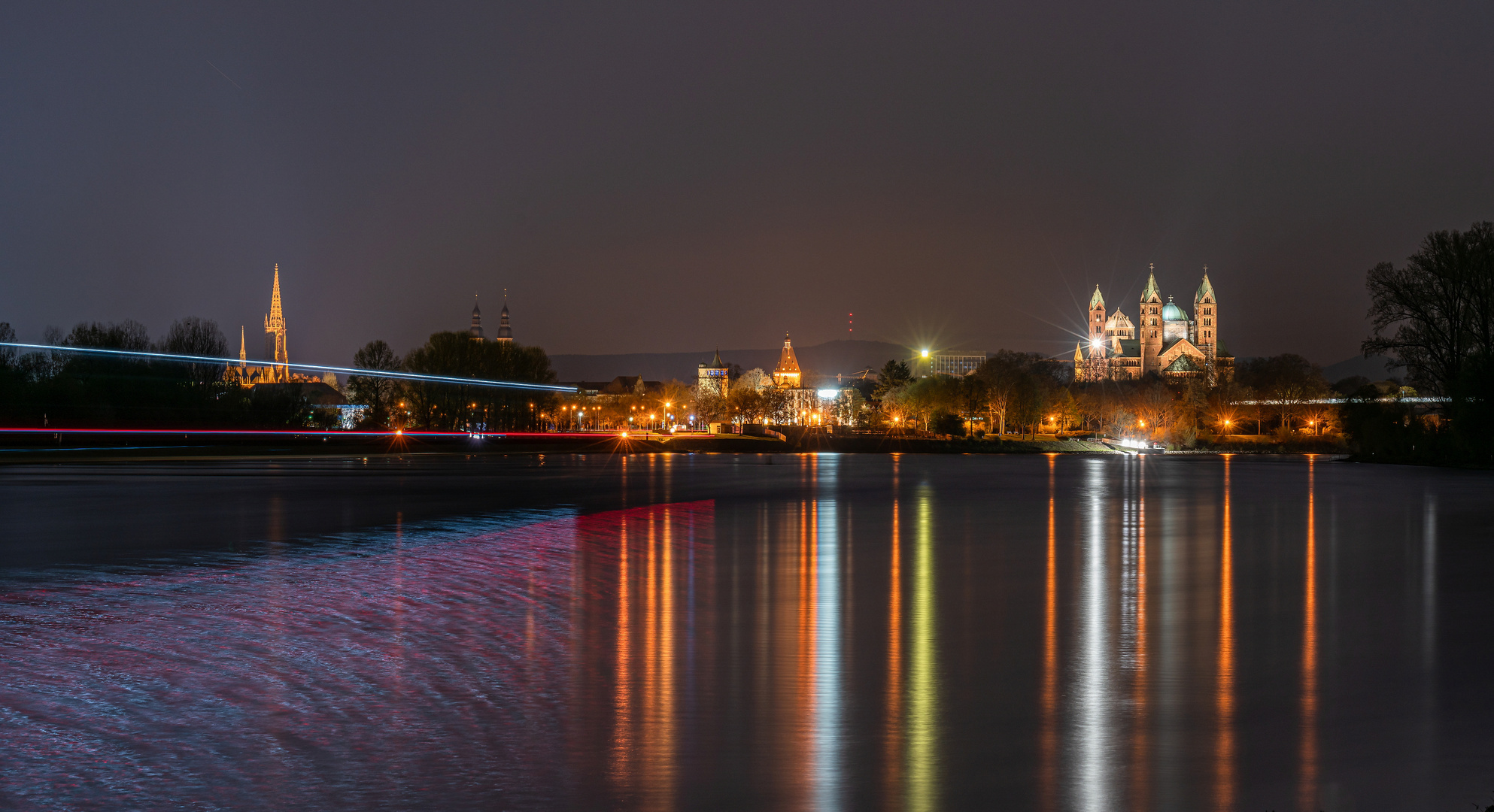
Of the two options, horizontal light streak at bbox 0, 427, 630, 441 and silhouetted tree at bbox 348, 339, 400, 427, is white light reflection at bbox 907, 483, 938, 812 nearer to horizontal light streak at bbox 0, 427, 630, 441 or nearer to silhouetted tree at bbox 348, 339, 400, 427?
horizontal light streak at bbox 0, 427, 630, 441

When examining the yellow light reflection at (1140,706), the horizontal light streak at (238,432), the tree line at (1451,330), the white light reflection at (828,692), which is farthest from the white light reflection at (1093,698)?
the horizontal light streak at (238,432)

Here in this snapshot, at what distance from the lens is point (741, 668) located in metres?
8.99

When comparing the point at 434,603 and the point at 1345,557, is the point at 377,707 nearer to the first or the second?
the point at 434,603

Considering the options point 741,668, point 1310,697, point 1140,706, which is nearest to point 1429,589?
point 1310,697

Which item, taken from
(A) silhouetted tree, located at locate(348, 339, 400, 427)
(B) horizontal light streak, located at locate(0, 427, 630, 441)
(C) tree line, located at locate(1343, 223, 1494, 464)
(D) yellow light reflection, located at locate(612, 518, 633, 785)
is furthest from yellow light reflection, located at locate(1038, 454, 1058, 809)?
(A) silhouetted tree, located at locate(348, 339, 400, 427)

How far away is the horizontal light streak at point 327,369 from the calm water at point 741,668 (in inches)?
2331

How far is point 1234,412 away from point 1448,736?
384 ft

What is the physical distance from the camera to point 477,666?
8945 mm

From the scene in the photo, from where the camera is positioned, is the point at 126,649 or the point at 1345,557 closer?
the point at 126,649

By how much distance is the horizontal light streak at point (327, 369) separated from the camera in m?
71.2

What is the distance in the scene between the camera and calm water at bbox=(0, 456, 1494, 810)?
612 cm

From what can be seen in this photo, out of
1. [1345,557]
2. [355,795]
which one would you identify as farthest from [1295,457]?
[355,795]

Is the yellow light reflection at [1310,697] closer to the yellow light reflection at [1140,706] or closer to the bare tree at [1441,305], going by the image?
the yellow light reflection at [1140,706]

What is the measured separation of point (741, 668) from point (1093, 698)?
2858 millimetres
